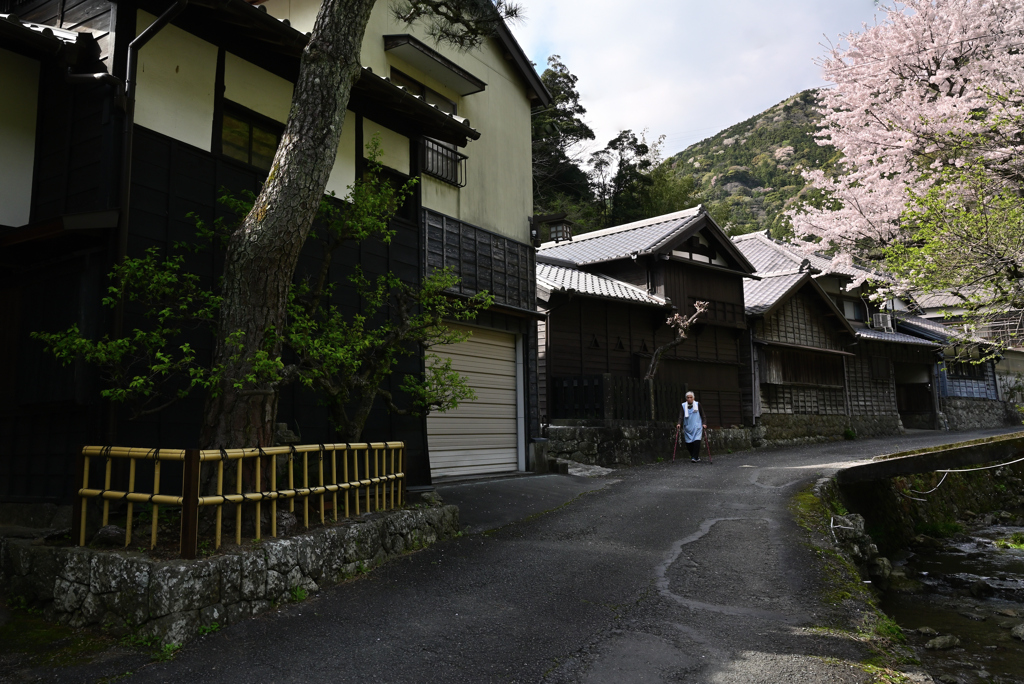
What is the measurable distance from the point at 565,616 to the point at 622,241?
1897 cm

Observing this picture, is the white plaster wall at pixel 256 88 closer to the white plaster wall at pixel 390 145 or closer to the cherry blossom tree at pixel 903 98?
the white plaster wall at pixel 390 145

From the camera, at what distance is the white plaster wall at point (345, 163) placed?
10.0 meters

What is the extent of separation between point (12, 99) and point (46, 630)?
6033 millimetres

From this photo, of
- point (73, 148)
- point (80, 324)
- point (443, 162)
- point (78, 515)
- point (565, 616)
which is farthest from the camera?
point (443, 162)

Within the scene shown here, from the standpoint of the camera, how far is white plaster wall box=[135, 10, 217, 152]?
774 centimetres

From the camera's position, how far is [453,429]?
13.0 metres

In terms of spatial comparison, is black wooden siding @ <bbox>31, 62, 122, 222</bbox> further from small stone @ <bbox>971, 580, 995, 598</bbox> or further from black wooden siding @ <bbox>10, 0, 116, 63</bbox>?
small stone @ <bbox>971, 580, 995, 598</bbox>

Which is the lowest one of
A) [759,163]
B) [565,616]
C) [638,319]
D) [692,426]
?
[565,616]

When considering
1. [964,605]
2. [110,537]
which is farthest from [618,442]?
[110,537]

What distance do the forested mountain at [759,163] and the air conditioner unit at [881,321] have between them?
12.9m

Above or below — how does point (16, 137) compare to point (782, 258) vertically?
below

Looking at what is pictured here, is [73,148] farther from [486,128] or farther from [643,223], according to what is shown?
[643,223]

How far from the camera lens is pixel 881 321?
100ft

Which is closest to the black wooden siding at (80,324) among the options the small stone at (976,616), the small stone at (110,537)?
the small stone at (110,537)
